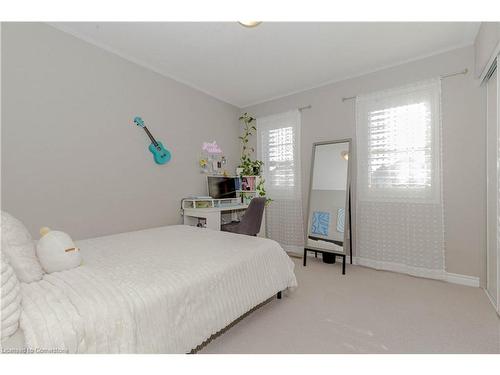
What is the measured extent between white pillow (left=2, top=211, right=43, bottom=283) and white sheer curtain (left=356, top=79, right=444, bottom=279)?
330cm

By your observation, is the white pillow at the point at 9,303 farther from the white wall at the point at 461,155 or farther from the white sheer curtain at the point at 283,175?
the white wall at the point at 461,155

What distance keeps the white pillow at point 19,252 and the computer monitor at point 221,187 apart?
250 cm

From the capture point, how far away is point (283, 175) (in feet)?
13.2

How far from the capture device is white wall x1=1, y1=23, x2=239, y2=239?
208 centimetres

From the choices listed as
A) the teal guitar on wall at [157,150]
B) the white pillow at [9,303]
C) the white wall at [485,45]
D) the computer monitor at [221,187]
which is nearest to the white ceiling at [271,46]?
the white wall at [485,45]

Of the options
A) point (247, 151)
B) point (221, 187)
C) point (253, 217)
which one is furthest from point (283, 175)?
point (253, 217)

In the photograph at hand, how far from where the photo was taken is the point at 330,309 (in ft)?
6.98

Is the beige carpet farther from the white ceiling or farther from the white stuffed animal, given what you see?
the white ceiling

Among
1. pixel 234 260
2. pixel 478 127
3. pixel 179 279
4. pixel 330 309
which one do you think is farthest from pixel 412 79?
pixel 179 279

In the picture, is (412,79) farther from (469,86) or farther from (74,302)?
(74,302)

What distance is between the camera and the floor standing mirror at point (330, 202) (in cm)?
321

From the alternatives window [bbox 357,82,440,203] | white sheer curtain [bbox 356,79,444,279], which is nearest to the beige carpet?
white sheer curtain [bbox 356,79,444,279]

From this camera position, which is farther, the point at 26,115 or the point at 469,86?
the point at 469,86

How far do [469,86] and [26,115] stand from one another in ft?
14.2
